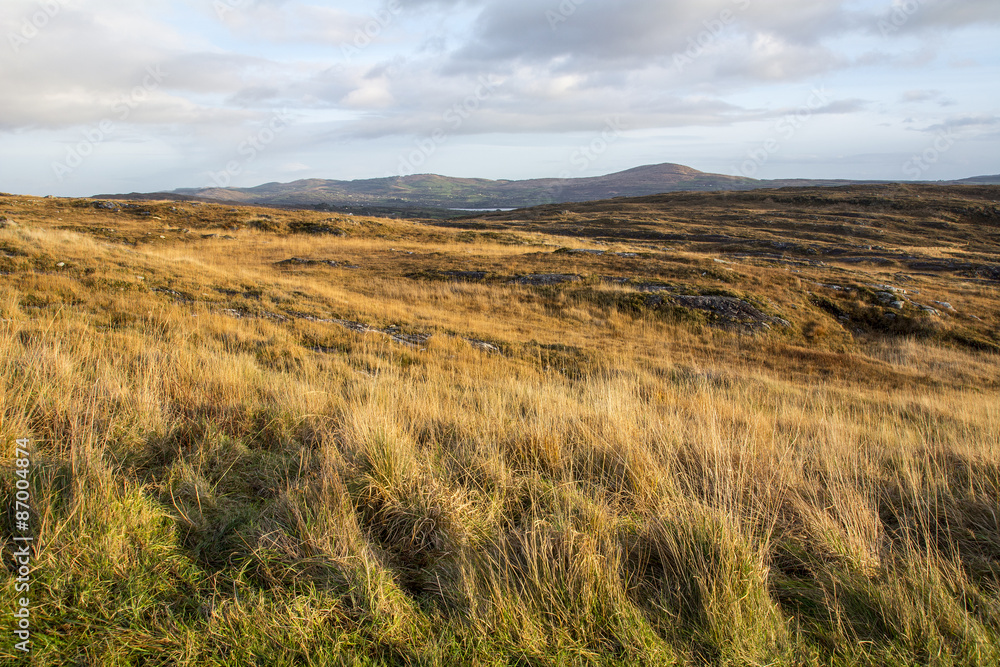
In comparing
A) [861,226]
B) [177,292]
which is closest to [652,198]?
[861,226]

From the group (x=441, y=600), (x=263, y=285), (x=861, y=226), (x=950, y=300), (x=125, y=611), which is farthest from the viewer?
(x=861, y=226)

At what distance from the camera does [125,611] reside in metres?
2.04

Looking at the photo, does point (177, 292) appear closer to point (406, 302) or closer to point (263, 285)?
point (263, 285)

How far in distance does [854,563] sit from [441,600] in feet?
7.20

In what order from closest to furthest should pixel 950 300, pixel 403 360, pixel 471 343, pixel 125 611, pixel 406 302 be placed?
pixel 125 611
pixel 403 360
pixel 471 343
pixel 406 302
pixel 950 300

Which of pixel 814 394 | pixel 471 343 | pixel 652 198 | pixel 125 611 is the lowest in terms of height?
pixel 814 394

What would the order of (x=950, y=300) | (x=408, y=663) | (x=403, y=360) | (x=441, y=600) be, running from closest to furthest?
(x=408, y=663), (x=441, y=600), (x=403, y=360), (x=950, y=300)

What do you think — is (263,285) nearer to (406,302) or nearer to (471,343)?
(406,302)

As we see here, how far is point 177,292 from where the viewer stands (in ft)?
39.4

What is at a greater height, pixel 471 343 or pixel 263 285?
pixel 263 285

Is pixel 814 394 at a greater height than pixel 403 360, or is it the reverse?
pixel 403 360

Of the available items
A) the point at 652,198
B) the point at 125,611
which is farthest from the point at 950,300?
the point at 652,198

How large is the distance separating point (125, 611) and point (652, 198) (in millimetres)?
92357

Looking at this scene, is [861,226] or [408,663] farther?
[861,226]
